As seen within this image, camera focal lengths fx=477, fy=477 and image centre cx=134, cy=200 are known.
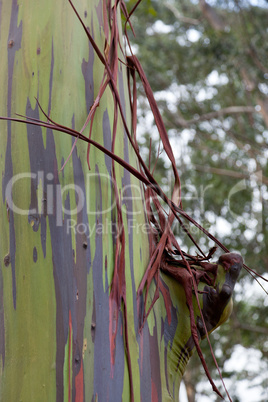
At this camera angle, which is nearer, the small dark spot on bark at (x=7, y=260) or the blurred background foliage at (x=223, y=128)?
the small dark spot on bark at (x=7, y=260)

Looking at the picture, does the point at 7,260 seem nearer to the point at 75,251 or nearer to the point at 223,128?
the point at 75,251

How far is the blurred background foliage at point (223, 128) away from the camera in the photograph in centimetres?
618

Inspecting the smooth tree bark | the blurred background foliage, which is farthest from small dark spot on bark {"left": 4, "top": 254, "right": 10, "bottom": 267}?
the blurred background foliage

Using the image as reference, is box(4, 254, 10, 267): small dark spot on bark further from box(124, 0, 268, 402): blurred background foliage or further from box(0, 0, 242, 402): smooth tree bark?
box(124, 0, 268, 402): blurred background foliage

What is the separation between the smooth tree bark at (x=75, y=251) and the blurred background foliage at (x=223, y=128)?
4801mm

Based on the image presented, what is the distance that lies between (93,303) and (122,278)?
0.07m

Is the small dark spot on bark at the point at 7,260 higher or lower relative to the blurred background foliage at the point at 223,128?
lower

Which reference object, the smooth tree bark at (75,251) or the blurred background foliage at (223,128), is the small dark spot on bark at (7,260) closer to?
the smooth tree bark at (75,251)

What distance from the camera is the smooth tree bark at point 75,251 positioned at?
744 mm

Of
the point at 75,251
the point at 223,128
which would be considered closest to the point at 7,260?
the point at 75,251

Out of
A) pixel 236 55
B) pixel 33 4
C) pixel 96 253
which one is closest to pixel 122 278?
pixel 96 253

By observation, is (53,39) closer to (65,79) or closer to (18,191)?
(65,79)

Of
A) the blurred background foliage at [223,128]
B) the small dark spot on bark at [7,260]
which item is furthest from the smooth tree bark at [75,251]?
the blurred background foliage at [223,128]

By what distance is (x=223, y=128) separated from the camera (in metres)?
6.84
